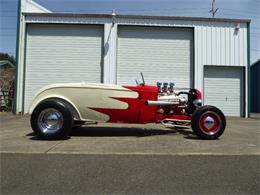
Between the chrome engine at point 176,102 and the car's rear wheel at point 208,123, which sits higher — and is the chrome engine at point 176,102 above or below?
above

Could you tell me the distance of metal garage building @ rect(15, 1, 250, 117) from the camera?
15.8 metres

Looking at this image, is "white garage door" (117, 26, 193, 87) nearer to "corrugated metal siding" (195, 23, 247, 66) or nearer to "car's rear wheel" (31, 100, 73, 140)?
"corrugated metal siding" (195, 23, 247, 66)

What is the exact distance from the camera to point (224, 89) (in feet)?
52.8

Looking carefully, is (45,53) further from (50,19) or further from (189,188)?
(189,188)

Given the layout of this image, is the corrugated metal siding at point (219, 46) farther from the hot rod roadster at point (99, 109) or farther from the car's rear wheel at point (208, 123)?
the hot rod roadster at point (99, 109)

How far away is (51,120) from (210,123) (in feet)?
12.9

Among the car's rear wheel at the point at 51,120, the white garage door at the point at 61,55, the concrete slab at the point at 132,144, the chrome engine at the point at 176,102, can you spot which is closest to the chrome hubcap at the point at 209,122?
the concrete slab at the point at 132,144

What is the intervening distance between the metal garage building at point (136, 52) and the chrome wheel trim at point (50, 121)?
8852 millimetres

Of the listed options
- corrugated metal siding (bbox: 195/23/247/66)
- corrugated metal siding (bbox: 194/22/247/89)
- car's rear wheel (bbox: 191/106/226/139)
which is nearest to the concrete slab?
car's rear wheel (bbox: 191/106/226/139)

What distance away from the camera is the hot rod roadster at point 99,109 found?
6906mm

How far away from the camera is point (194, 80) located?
15.8m

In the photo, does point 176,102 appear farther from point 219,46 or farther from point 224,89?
point 219,46

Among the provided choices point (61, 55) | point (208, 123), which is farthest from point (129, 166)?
point (61, 55)

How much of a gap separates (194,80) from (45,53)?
8322mm
